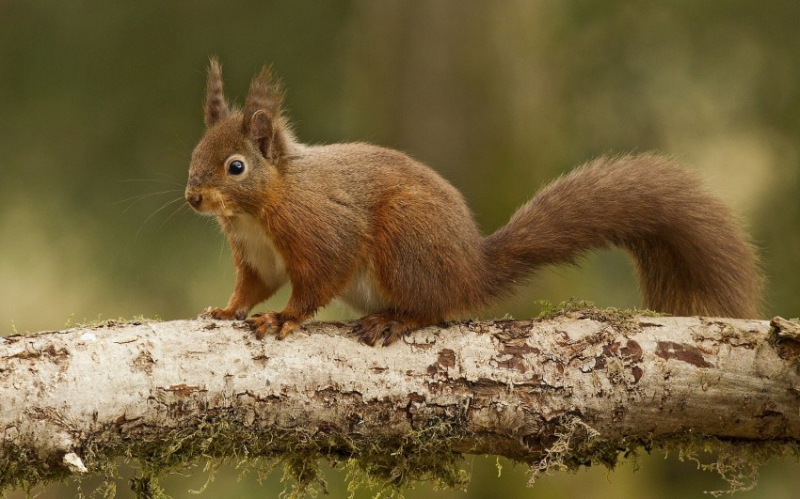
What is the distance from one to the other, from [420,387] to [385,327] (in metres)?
A: 0.23

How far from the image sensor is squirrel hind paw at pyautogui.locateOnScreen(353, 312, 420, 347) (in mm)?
2599

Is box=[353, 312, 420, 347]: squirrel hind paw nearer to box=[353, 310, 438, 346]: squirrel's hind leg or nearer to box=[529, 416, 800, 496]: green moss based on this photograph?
box=[353, 310, 438, 346]: squirrel's hind leg

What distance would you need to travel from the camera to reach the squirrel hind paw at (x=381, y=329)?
8.53ft

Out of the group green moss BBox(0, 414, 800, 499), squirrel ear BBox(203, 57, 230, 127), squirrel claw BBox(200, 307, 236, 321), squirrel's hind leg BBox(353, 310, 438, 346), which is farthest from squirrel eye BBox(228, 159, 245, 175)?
green moss BBox(0, 414, 800, 499)

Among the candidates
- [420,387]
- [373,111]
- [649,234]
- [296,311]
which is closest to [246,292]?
[296,311]

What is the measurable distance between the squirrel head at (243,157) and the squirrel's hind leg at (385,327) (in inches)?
19.1

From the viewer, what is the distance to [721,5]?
4.41 m

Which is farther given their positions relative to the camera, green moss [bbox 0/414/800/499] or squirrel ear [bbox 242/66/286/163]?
squirrel ear [bbox 242/66/286/163]

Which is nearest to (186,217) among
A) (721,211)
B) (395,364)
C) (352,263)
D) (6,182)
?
(6,182)

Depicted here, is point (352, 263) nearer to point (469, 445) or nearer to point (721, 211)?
point (469, 445)

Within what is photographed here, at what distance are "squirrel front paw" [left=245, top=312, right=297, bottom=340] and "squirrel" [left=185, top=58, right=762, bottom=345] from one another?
61 millimetres

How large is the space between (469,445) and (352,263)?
2.14 feet

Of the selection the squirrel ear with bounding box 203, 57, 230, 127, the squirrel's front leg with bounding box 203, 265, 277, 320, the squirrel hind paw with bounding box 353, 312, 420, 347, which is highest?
the squirrel ear with bounding box 203, 57, 230, 127

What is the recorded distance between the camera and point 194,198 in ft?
8.82
